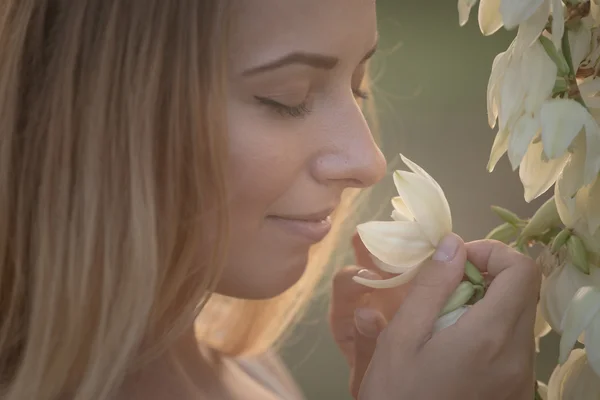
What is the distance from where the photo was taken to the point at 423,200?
462 millimetres

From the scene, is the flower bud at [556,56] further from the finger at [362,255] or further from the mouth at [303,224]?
the finger at [362,255]

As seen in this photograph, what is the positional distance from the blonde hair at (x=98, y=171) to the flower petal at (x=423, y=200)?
126 millimetres

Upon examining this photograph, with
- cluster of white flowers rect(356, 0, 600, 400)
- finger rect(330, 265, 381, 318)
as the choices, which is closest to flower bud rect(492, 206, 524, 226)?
cluster of white flowers rect(356, 0, 600, 400)

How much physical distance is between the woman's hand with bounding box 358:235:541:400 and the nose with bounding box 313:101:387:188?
9 cm

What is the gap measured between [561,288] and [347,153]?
18 cm

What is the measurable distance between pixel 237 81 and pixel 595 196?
0.25 meters

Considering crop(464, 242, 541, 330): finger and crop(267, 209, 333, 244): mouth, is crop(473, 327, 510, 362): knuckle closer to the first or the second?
crop(464, 242, 541, 330): finger

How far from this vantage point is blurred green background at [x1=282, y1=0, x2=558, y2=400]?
1.14m

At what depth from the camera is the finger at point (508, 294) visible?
45 centimetres

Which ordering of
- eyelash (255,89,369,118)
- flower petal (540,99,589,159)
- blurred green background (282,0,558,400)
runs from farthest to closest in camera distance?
blurred green background (282,0,558,400)
eyelash (255,89,369,118)
flower petal (540,99,589,159)

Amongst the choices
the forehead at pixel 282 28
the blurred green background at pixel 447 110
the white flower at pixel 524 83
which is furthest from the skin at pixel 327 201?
the blurred green background at pixel 447 110

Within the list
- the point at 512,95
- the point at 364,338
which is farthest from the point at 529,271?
the point at 364,338

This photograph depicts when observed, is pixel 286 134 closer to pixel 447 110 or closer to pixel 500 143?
pixel 500 143

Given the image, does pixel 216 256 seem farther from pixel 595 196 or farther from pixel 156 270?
pixel 595 196
